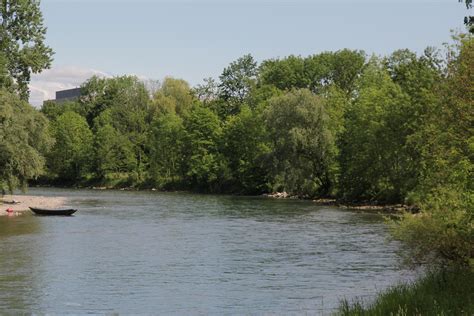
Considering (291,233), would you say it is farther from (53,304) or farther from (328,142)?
(328,142)

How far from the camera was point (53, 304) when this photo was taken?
22750 millimetres

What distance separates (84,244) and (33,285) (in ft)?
43.6

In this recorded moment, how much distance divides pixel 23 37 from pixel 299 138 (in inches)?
1285

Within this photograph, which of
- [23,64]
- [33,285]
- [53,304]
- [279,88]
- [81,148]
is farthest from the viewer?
[81,148]

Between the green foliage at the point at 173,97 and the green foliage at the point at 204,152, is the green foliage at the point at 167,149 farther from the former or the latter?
the green foliage at the point at 173,97

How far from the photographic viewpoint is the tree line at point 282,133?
27.5 m

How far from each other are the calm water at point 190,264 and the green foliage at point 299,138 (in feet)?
78.2

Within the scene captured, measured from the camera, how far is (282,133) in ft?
263

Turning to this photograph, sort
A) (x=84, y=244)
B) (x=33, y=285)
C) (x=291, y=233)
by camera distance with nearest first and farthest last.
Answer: (x=33, y=285) → (x=84, y=244) → (x=291, y=233)

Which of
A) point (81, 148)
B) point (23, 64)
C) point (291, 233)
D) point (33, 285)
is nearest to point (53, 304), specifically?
point (33, 285)

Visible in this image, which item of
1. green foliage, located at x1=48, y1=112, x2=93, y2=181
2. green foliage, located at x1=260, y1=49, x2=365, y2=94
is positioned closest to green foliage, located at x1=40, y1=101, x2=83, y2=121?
green foliage, located at x1=48, y1=112, x2=93, y2=181

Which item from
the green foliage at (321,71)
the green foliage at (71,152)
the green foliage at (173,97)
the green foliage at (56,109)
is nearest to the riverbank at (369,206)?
the green foliage at (321,71)

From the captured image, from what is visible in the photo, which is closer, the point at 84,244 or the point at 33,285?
the point at 33,285

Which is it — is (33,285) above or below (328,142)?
below
